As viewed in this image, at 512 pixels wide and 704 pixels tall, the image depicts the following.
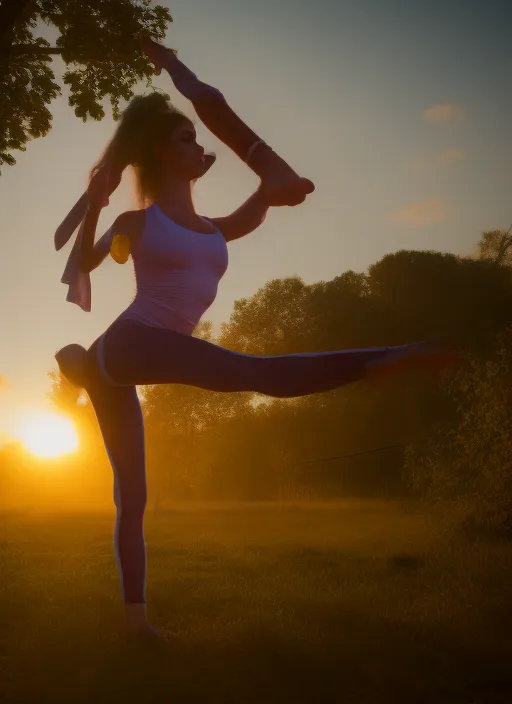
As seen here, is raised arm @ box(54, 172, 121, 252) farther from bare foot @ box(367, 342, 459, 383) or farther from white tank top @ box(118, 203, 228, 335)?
bare foot @ box(367, 342, 459, 383)

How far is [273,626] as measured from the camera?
4.30 meters

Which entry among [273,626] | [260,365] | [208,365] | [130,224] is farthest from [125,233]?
[273,626]

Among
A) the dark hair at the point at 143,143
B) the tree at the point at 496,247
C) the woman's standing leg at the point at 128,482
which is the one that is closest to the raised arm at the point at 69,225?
the dark hair at the point at 143,143

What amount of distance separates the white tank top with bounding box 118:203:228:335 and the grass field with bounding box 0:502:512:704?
2.00 meters

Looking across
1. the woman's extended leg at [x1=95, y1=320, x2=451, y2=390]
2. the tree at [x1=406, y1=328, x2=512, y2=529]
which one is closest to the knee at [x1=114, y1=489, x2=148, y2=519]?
the woman's extended leg at [x1=95, y1=320, x2=451, y2=390]

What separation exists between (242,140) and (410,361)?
1.33 meters

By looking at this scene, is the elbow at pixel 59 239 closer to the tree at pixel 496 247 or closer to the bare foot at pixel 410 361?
the bare foot at pixel 410 361

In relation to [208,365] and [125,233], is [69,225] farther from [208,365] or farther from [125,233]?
[208,365]

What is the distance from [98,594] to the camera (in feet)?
18.9

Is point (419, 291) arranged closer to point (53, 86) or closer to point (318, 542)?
point (318, 542)

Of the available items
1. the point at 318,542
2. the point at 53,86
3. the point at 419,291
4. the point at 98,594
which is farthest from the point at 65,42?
the point at 419,291

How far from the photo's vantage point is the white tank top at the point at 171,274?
3.00 metres

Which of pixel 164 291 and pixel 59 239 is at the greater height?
pixel 59 239

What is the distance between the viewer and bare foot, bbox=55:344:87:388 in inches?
130
